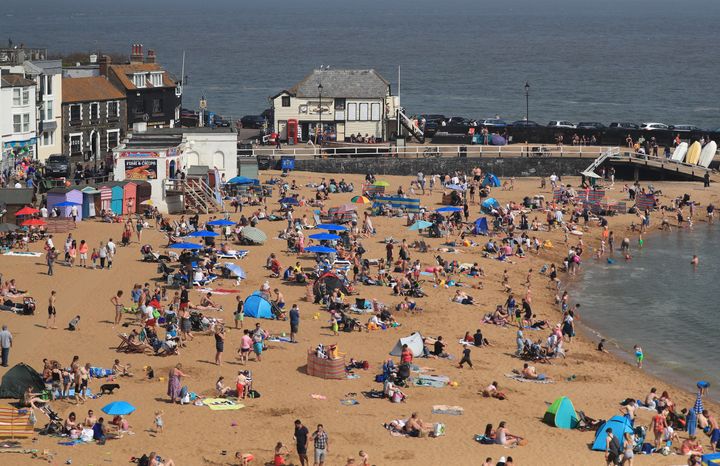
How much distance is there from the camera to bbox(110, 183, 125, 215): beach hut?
170 ft

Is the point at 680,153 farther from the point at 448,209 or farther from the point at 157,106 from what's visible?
the point at 157,106

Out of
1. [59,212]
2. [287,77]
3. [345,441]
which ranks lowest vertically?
[345,441]

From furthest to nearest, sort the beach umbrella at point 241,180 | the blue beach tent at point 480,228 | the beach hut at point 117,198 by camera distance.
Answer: the beach umbrella at point 241,180 < the blue beach tent at point 480,228 < the beach hut at point 117,198

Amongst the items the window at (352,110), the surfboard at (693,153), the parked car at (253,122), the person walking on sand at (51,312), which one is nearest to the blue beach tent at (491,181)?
the window at (352,110)

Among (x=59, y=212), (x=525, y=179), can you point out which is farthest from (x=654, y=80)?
(x=59, y=212)

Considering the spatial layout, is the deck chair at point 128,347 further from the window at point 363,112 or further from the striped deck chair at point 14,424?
the window at point 363,112

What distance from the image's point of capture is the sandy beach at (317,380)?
28562 millimetres

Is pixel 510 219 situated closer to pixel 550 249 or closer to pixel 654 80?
pixel 550 249

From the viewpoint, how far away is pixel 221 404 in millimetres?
30766

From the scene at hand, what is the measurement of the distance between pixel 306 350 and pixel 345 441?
691 cm

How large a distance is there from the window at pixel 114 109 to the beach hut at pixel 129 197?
16.0 metres

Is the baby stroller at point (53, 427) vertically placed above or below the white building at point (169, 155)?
below

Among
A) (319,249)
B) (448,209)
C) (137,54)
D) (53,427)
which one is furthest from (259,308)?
(137,54)

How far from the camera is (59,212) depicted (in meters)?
50.1
